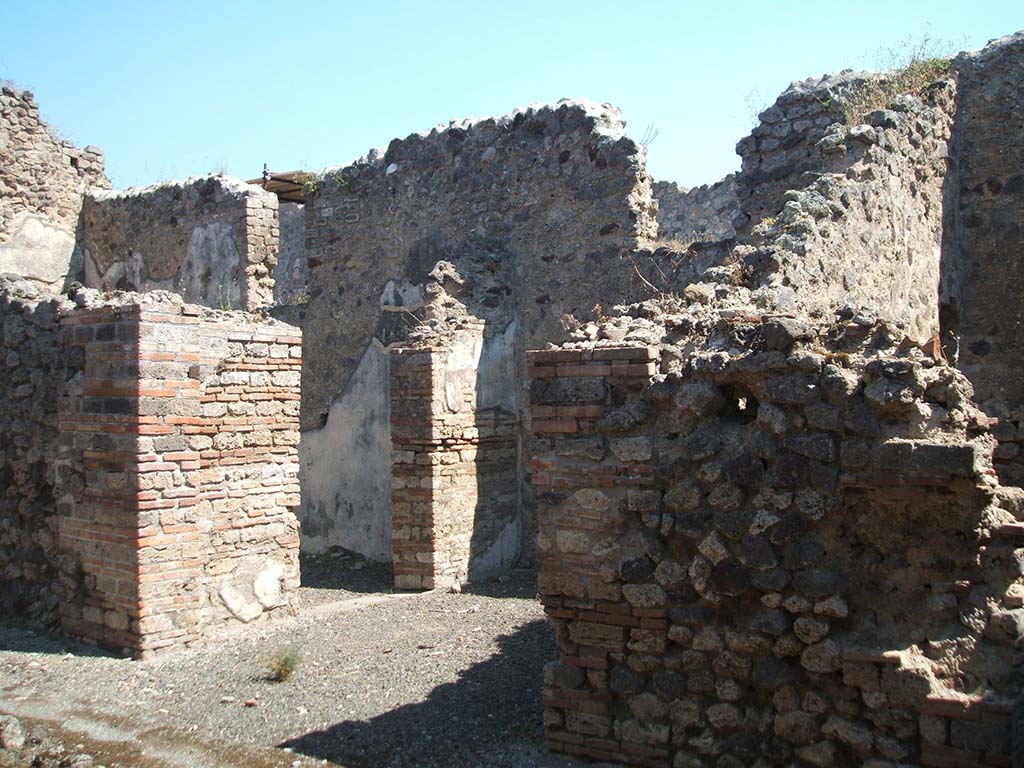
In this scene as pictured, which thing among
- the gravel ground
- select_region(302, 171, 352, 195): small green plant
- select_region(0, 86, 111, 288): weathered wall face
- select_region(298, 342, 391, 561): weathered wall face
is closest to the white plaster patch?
select_region(0, 86, 111, 288): weathered wall face

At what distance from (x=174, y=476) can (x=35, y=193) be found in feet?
27.3

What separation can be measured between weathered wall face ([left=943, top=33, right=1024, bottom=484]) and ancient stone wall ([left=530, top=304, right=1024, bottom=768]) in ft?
15.9

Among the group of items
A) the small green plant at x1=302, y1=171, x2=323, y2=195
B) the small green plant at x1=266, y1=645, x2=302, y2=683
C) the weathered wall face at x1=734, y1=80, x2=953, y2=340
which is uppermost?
the small green plant at x1=302, y1=171, x2=323, y2=195

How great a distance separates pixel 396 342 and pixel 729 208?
7.77 metres

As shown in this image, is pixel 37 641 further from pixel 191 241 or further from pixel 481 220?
pixel 191 241

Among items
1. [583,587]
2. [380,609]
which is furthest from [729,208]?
[583,587]

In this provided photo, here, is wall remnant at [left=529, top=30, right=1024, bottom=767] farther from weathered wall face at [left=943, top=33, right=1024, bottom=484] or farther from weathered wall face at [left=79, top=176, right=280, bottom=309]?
weathered wall face at [left=79, top=176, right=280, bottom=309]

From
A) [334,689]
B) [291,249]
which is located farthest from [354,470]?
[291,249]

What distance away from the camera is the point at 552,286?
29.2 ft

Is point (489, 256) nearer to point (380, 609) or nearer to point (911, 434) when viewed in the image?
point (380, 609)

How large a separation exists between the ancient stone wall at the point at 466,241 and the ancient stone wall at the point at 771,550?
420cm

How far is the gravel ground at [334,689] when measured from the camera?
467 centimetres

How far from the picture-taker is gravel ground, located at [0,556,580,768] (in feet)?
15.3

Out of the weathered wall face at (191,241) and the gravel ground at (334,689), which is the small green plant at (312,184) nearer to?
the weathered wall face at (191,241)
